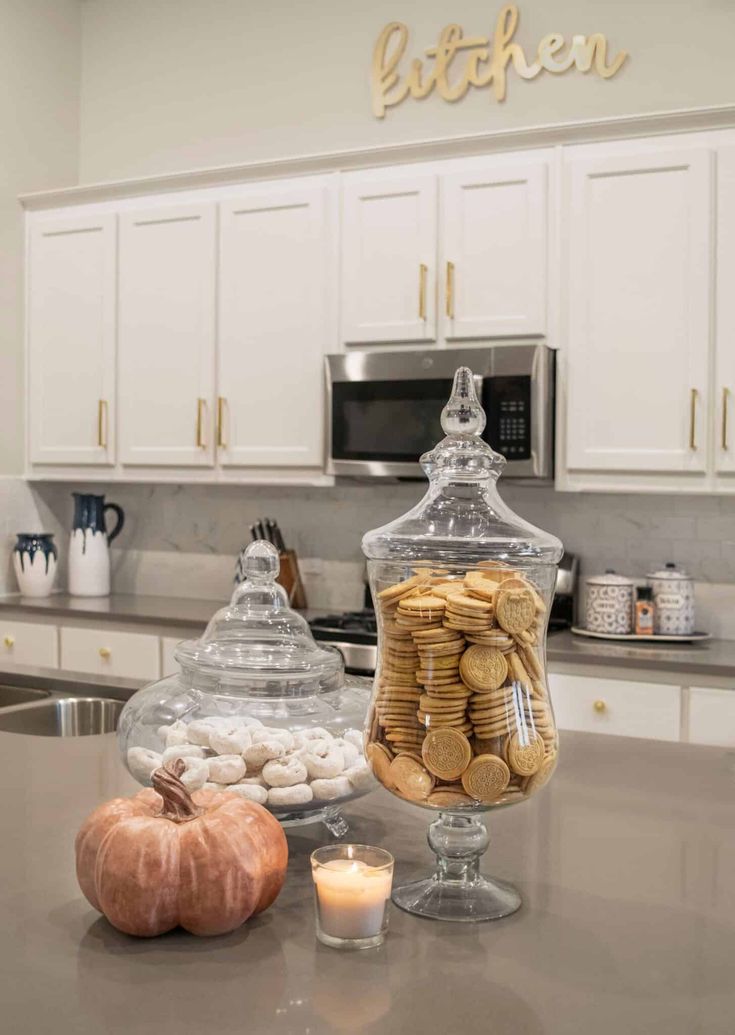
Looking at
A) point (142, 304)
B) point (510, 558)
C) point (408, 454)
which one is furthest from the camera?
point (142, 304)

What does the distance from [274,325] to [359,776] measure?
288cm

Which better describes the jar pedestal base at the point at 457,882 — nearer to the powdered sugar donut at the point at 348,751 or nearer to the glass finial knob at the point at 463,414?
the powdered sugar donut at the point at 348,751

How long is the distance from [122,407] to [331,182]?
117 cm

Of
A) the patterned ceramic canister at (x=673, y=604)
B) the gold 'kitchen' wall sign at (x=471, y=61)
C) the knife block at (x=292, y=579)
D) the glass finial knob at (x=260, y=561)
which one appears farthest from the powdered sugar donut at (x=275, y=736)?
the gold 'kitchen' wall sign at (x=471, y=61)

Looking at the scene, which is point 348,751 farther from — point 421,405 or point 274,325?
point 274,325

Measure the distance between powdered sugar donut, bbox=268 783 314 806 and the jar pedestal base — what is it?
0.14 metres

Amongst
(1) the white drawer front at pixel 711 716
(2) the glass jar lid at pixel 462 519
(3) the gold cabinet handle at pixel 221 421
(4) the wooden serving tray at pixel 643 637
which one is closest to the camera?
(2) the glass jar lid at pixel 462 519

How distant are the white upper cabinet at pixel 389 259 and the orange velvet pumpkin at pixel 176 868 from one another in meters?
2.77

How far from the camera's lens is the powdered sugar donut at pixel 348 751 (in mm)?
1133

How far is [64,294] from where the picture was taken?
430 cm

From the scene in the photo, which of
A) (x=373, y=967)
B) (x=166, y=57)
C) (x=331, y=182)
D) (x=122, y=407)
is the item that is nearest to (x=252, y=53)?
(x=166, y=57)

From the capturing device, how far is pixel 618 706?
3010 millimetres

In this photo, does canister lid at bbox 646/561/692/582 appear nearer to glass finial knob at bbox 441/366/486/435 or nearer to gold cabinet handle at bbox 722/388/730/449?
gold cabinet handle at bbox 722/388/730/449

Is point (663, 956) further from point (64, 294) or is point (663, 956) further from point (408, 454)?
point (64, 294)
